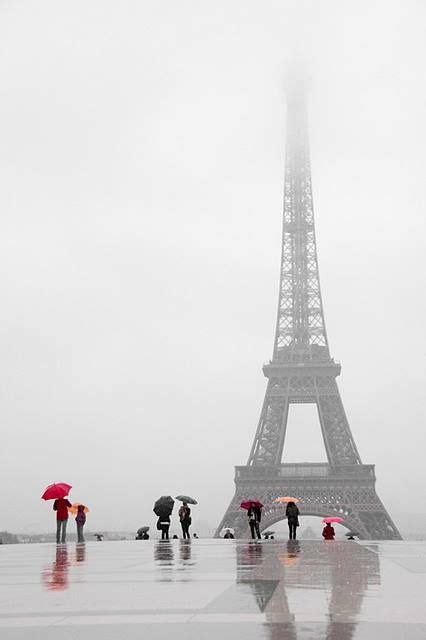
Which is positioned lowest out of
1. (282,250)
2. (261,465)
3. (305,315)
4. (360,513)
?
(360,513)

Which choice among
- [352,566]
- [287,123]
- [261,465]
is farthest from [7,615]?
[287,123]

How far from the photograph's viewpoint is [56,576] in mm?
14547

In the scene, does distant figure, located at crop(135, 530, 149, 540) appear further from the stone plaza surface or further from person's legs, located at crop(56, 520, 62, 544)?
the stone plaza surface

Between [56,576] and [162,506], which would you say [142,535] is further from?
[56,576]

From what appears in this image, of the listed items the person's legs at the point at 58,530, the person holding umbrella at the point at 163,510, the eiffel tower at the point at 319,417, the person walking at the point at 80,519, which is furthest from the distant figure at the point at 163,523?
the eiffel tower at the point at 319,417

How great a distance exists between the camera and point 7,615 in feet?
29.6

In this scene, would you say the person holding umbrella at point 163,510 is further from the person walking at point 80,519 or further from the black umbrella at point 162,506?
the person walking at point 80,519

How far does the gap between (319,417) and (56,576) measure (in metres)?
83.4

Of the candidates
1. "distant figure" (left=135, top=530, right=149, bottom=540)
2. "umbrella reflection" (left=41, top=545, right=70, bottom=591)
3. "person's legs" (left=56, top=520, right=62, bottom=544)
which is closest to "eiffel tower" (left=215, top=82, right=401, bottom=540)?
"distant figure" (left=135, top=530, right=149, bottom=540)

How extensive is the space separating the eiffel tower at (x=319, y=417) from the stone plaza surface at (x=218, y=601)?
2731 inches

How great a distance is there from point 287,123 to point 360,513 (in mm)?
63880

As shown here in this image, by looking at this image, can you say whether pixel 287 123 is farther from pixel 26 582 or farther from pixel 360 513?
pixel 26 582

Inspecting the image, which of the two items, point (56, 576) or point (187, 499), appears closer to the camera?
point (56, 576)

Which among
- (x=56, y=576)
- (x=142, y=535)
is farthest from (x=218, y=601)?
(x=142, y=535)
